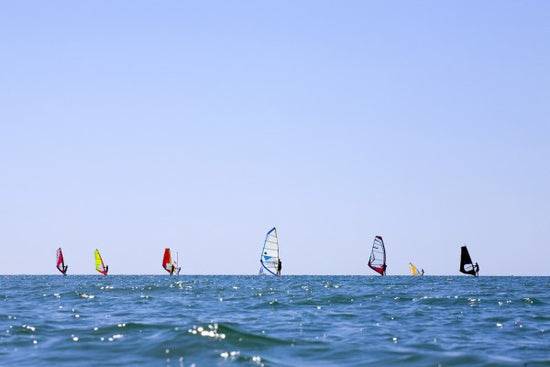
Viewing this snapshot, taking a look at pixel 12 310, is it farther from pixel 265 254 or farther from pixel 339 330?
pixel 265 254

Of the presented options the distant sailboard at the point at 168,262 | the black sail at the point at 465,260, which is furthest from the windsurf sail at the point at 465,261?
the distant sailboard at the point at 168,262

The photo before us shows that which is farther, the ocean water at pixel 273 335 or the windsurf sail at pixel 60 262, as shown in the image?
the windsurf sail at pixel 60 262

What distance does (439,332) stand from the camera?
46.4 feet

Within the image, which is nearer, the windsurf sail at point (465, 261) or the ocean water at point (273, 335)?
the ocean water at point (273, 335)

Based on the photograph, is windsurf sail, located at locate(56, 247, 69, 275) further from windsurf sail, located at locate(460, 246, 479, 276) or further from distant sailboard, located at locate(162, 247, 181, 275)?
windsurf sail, located at locate(460, 246, 479, 276)

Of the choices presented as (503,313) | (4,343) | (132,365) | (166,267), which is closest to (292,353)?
(132,365)

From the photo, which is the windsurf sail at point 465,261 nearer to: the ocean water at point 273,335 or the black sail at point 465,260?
the black sail at point 465,260

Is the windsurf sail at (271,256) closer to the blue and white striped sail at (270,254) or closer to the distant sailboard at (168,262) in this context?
the blue and white striped sail at (270,254)

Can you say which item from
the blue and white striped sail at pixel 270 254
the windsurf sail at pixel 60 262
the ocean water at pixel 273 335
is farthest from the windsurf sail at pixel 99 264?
the ocean water at pixel 273 335

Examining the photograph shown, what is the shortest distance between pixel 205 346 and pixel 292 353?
160cm

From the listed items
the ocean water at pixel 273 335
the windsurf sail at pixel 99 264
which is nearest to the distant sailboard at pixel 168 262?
the windsurf sail at pixel 99 264

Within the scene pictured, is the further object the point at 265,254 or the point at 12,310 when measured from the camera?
the point at 265,254

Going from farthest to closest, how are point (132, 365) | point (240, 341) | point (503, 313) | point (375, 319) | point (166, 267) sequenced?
1. point (166, 267)
2. point (503, 313)
3. point (375, 319)
4. point (240, 341)
5. point (132, 365)

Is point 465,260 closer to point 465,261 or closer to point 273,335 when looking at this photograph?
point 465,261
